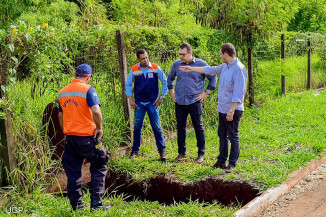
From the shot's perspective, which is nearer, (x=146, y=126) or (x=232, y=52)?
(x=232, y=52)

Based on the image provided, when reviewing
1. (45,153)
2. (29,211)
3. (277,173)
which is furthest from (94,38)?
(277,173)

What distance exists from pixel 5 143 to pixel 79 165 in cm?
104

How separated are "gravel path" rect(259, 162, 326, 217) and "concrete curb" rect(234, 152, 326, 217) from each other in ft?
0.19

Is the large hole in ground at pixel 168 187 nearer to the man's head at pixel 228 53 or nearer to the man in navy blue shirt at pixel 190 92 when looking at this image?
the man in navy blue shirt at pixel 190 92

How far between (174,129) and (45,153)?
352 centimetres

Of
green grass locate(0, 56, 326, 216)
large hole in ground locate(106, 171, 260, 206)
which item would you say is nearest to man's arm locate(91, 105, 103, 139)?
green grass locate(0, 56, 326, 216)

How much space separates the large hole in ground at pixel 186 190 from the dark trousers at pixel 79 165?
1.09m

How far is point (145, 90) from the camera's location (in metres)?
7.60

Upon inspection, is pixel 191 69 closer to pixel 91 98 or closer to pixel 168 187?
pixel 168 187

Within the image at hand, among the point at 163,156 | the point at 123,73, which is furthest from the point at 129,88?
the point at 163,156

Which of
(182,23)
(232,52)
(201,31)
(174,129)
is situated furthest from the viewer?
(182,23)

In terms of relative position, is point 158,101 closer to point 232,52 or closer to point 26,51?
point 232,52

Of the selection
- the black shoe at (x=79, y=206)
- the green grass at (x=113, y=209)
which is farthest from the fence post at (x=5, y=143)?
the black shoe at (x=79, y=206)

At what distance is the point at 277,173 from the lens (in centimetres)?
680
